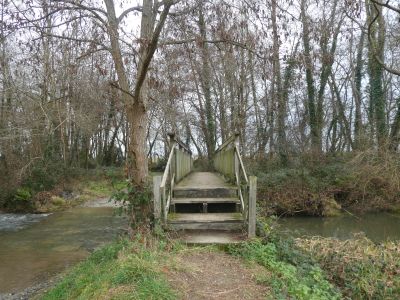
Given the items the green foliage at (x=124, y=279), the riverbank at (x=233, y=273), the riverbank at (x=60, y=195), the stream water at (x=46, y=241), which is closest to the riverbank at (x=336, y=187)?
the stream water at (x=46, y=241)

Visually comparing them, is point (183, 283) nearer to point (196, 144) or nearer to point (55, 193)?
point (55, 193)

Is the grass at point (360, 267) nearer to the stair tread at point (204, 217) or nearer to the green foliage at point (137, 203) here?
the stair tread at point (204, 217)

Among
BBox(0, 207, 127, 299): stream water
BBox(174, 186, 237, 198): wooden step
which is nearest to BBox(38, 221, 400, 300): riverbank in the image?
BBox(174, 186, 237, 198): wooden step

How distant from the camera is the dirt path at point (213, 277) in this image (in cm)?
438

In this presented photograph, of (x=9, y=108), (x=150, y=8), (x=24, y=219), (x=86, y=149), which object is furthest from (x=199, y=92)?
(x=150, y=8)

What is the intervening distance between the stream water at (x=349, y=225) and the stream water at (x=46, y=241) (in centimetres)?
637

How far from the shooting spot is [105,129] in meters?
29.4

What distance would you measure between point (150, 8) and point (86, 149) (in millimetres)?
21672

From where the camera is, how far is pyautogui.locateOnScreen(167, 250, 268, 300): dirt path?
4379 millimetres

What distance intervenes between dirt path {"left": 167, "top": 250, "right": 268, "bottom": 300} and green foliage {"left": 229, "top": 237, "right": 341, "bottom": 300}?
18 cm

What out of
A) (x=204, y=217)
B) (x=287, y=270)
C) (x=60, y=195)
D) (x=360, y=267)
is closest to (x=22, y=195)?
(x=60, y=195)

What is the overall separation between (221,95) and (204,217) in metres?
17.0

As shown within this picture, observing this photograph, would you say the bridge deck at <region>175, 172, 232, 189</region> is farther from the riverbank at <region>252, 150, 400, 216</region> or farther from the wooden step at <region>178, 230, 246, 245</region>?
the riverbank at <region>252, 150, 400, 216</region>

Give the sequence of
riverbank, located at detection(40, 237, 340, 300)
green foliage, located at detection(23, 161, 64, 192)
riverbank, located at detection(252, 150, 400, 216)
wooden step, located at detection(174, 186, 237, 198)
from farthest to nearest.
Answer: green foliage, located at detection(23, 161, 64, 192) < riverbank, located at detection(252, 150, 400, 216) < wooden step, located at detection(174, 186, 237, 198) < riverbank, located at detection(40, 237, 340, 300)
